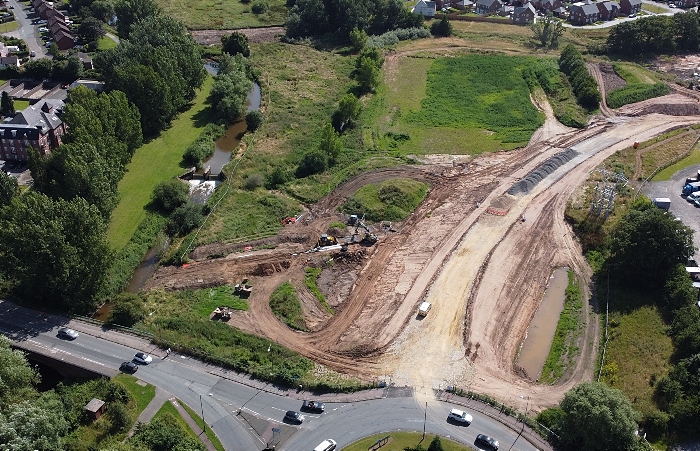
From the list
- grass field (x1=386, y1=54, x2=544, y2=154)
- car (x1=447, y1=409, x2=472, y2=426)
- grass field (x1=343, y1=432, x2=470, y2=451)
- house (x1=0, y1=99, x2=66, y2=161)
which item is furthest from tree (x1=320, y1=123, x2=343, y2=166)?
grass field (x1=343, y1=432, x2=470, y2=451)

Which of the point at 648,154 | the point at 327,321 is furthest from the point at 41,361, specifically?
the point at 648,154

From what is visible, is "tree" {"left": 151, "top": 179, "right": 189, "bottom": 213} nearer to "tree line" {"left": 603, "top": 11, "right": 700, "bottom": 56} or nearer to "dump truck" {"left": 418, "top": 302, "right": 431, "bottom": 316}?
"dump truck" {"left": 418, "top": 302, "right": 431, "bottom": 316}

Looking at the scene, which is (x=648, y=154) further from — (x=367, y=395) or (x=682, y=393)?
(x=367, y=395)

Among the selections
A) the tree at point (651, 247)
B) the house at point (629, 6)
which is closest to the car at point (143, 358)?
the tree at point (651, 247)

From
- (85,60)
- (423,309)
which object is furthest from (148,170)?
(423,309)

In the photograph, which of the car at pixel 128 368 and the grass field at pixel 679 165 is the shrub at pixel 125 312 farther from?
the grass field at pixel 679 165

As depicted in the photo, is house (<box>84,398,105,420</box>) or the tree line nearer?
house (<box>84,398,105,420</box>)
